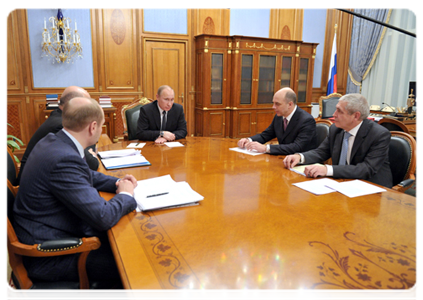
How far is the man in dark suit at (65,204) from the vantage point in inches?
45.5

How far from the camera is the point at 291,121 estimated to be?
265 cm

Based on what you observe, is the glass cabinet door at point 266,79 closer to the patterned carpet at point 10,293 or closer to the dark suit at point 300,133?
the dark suit at point 300,133

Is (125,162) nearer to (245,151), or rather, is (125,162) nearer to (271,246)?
(245,151)


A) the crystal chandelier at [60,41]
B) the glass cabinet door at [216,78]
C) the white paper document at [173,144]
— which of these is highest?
the crystal chandelier at [60,41]

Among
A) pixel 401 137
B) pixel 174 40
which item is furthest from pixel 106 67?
pixel 401 137

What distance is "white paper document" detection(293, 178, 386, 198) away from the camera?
1.53 metres

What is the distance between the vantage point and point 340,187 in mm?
1591

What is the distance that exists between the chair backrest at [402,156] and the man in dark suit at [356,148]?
81 millimetres

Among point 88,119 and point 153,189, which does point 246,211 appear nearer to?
point 153,189

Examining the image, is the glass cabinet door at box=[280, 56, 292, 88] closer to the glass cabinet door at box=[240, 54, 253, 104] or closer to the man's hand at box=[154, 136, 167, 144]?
the glass cabinet door at box=[240, 54, 253, 104]

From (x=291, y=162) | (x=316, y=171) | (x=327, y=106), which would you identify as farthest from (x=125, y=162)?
(x=327, y=106)

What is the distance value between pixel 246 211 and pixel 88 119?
0.76 m

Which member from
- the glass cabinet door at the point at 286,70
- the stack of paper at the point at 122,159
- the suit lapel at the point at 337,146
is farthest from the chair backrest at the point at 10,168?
the glass cabinet door at the point at 286,70

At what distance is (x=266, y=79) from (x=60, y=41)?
3.44 metres
